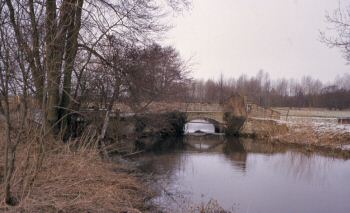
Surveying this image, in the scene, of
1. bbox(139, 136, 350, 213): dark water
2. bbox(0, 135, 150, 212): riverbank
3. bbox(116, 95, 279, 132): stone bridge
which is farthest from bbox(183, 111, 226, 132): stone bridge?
bbox(0, 135, 150, 212): riverbank

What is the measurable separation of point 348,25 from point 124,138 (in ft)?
45.5

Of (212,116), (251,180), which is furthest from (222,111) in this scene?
(251,180)

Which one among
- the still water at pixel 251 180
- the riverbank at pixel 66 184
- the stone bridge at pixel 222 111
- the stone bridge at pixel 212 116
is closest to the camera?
the riverbank at pixel 66 184

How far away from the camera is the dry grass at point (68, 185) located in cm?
559

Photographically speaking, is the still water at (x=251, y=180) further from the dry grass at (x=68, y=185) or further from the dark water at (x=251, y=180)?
the dry grass at (x=68, y=185)

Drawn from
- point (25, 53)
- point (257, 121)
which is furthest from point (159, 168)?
point (257, 121)

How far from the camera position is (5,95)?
4.73 metres

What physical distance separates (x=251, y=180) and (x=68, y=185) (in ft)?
33.1

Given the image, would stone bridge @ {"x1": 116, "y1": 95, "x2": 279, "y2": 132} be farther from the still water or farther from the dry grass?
the dry grass

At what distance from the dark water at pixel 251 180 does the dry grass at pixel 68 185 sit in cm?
234

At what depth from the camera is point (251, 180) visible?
601 inches

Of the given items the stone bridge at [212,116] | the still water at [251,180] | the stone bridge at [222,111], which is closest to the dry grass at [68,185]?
the still water at [251,180]

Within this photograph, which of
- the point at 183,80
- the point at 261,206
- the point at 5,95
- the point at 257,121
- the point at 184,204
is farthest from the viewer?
the point at 257,121

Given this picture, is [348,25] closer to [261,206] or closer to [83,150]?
[261,206]
